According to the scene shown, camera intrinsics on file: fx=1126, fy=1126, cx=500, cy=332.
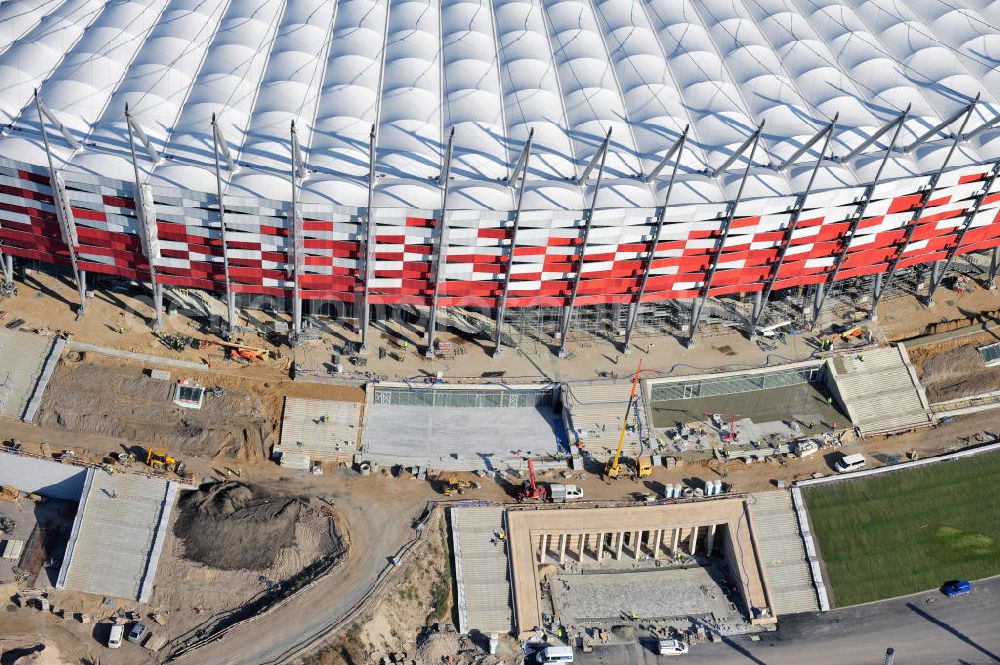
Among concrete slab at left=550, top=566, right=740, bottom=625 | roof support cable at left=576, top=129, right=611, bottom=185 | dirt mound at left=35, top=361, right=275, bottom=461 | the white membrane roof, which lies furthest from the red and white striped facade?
concrete slab at left=550, top=566, right=740, bottom=625

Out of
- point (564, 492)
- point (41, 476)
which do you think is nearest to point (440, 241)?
point (564, 492)

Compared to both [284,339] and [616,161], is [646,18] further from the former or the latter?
[284,339]

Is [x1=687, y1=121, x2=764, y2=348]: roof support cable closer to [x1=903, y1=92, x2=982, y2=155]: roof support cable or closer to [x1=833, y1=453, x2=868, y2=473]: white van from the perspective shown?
[x1=903, y1=92, x2=982, y2=155]: roof support cable

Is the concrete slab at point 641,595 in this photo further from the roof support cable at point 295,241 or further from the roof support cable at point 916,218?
the roof support cable at point 295,241

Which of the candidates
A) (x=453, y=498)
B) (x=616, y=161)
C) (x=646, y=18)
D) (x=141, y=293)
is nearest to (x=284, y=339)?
(x=141, y=293)

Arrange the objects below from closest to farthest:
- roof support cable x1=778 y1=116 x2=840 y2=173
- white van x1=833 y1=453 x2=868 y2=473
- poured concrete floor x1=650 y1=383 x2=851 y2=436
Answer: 1. roof support cable x1=778 y1=116 x2=840 y2=173
2. white van x1=833 y1=453 x2=868 y2=473
3. poured concrete floor x1=650 y1=383 x2=851 y2=436

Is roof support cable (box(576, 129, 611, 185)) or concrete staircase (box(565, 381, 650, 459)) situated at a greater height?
roof support cable (box(576, 129, 611, 185))
